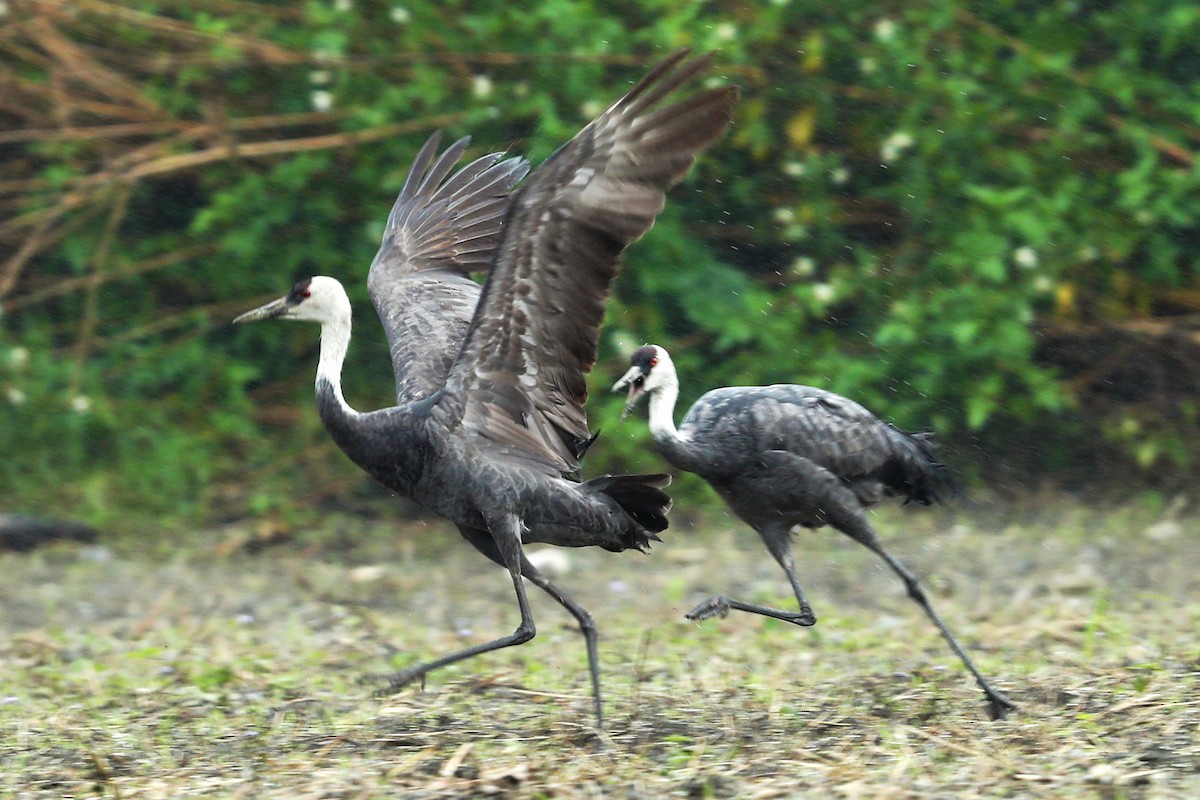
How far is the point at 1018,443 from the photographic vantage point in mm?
7875

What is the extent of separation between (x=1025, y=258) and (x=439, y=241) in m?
2.79

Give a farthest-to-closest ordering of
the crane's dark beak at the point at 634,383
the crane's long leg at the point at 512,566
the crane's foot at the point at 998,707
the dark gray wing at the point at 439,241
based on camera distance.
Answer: the dark gray wing at the point at 439,241, the crane's dark beak at the point at 634,383, the crane's long leg at the point at 512,566, the crane's foot at the point at 998,707

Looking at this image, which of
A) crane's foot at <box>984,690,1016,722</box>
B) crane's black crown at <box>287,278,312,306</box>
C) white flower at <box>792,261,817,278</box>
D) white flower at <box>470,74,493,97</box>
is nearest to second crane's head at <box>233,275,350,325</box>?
crane's black crown at <box>287,278,312,306</box>

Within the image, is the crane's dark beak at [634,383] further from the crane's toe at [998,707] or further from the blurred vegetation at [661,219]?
the blurred vegetation at [661,219]

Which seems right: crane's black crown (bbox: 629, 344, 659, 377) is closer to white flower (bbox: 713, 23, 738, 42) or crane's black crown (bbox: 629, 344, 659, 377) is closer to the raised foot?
the raised foot

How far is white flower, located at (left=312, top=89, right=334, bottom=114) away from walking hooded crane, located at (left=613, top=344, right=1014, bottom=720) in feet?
10.4

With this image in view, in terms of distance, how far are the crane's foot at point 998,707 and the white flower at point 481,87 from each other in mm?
4125

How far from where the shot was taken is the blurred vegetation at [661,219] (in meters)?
7.48

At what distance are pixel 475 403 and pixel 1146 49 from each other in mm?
4333

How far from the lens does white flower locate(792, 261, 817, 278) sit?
7562 millimetres

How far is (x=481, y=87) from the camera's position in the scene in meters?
7.60

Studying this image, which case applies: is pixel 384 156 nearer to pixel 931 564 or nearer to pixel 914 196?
pixel 914 196

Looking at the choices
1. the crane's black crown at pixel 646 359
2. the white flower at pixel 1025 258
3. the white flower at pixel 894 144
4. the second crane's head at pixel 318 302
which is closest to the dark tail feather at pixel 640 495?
the crane's black crown at pixel 646 359

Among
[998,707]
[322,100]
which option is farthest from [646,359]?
[322,100]
